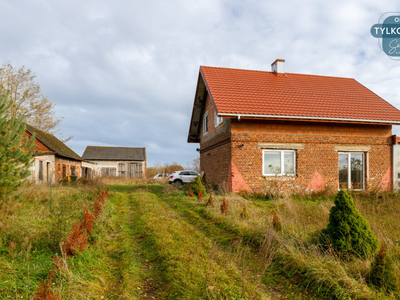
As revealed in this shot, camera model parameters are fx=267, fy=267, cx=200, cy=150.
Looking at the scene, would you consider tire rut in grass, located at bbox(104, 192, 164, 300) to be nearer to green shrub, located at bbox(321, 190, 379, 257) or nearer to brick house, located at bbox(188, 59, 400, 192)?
green shrub, located at bbox(321, 190, 379, 257)

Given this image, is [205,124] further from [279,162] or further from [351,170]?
[351,170]

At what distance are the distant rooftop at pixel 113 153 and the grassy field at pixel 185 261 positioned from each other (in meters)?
31.3

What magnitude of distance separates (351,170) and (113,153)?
32.9 m

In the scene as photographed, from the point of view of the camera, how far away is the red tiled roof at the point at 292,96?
41.4 feet

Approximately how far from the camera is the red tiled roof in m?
12.6

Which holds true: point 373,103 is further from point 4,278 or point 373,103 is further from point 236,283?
point 4,278

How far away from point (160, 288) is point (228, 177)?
29.0 ft

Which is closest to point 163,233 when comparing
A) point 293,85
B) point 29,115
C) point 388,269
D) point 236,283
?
point 236,283

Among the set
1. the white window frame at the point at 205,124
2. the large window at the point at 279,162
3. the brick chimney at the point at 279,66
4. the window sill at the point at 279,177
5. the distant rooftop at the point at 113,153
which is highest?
the brick chimney at the point at 279,66

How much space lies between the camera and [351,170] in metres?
13.7

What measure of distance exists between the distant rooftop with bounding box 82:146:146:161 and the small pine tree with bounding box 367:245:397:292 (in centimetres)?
3622

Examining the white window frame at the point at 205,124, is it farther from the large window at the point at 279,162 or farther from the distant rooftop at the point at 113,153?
the distant rooftop at the point at 113,153

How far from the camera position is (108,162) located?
3812 centimetres

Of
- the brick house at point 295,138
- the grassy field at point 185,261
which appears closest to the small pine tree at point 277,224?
the grassy field at point 185,261
